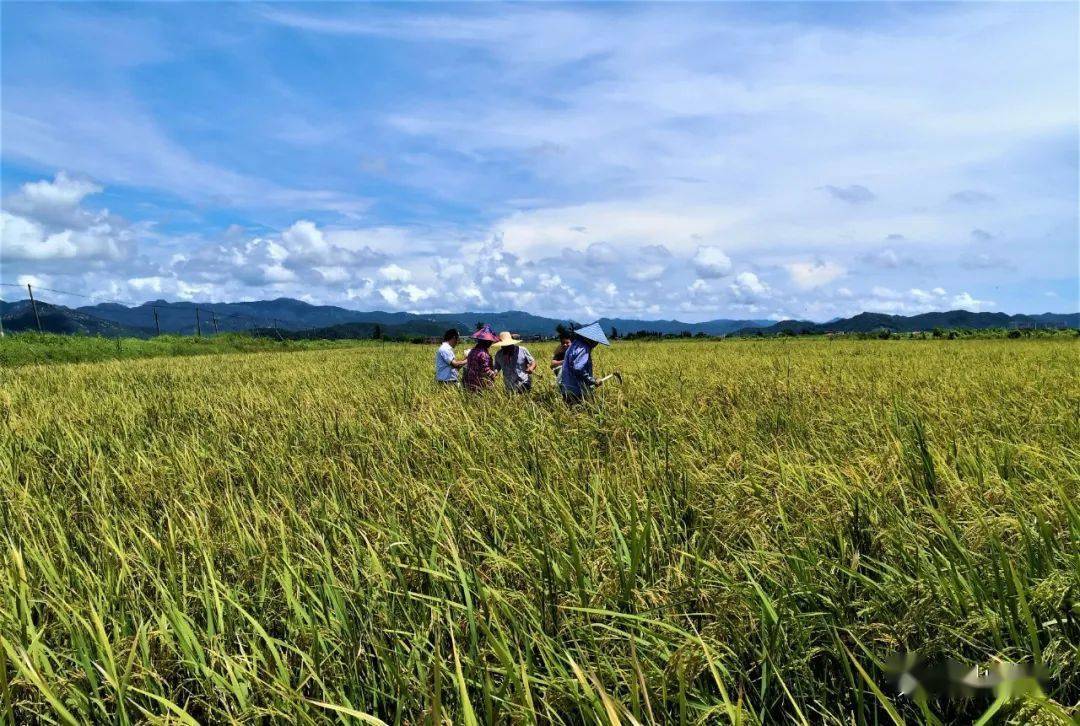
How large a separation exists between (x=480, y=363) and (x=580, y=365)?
203 cm

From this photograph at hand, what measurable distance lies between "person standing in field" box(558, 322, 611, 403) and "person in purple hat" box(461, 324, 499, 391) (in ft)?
4.96

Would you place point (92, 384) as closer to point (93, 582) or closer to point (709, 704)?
point (93, 582)

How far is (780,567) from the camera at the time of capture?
2.17m

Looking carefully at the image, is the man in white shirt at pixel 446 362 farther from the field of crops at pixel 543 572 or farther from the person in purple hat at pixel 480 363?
the field of crops at pixel 543 572

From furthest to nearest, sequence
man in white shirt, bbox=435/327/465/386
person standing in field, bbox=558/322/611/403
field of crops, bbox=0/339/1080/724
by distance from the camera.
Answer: man in white shirt, bbox=435/327/465/386 < person standing in field, bbox=558/322/611/403 < field of crops, bbox=0/339/1080/724

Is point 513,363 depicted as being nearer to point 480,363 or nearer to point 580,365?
point 480,363

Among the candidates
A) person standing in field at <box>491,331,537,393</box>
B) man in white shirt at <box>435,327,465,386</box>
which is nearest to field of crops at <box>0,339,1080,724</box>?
person standing in field at <box>491,331,537,393</box>

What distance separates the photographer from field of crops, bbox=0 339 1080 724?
5.30 ft

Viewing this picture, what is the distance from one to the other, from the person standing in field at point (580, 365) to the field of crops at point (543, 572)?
1394 mm

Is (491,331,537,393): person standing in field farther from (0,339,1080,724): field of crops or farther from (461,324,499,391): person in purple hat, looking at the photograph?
(0,339,1080,724): field of crops

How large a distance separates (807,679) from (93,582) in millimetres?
2766

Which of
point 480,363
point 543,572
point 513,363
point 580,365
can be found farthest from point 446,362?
point 543,572

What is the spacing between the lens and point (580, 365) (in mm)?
6281

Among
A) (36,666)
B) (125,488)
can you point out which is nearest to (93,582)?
(36,666)
